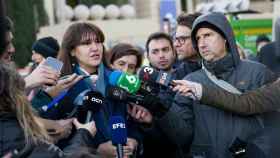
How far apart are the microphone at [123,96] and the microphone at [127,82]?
2 centimetres

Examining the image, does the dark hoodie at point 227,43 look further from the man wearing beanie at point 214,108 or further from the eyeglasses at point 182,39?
the eyeglasses at point 182,39

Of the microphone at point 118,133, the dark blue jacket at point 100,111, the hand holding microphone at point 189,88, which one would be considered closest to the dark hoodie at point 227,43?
the hand holding microphone at point 189,88

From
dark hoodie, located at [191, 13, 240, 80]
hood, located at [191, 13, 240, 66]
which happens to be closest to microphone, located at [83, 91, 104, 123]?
dark hoodie, located at [191, 13, 240, 80]

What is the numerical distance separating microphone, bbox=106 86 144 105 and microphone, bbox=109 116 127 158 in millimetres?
137

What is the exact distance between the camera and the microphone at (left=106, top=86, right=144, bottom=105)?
3633 mm

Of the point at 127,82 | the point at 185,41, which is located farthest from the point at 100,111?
the point at 185,41

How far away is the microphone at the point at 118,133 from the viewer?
3664 millimetres

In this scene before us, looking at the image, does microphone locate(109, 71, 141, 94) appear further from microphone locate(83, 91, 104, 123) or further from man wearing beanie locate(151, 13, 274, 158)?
man wearing beanie locate(151, 13, 274, 158)

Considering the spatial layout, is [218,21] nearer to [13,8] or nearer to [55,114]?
[55,114]

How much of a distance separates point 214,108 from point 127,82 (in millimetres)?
685

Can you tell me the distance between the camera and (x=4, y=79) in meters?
2.64

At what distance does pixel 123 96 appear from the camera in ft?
11.9

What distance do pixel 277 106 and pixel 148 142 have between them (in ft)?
3.05

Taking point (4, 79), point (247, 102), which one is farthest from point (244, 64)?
point (4, 79)
